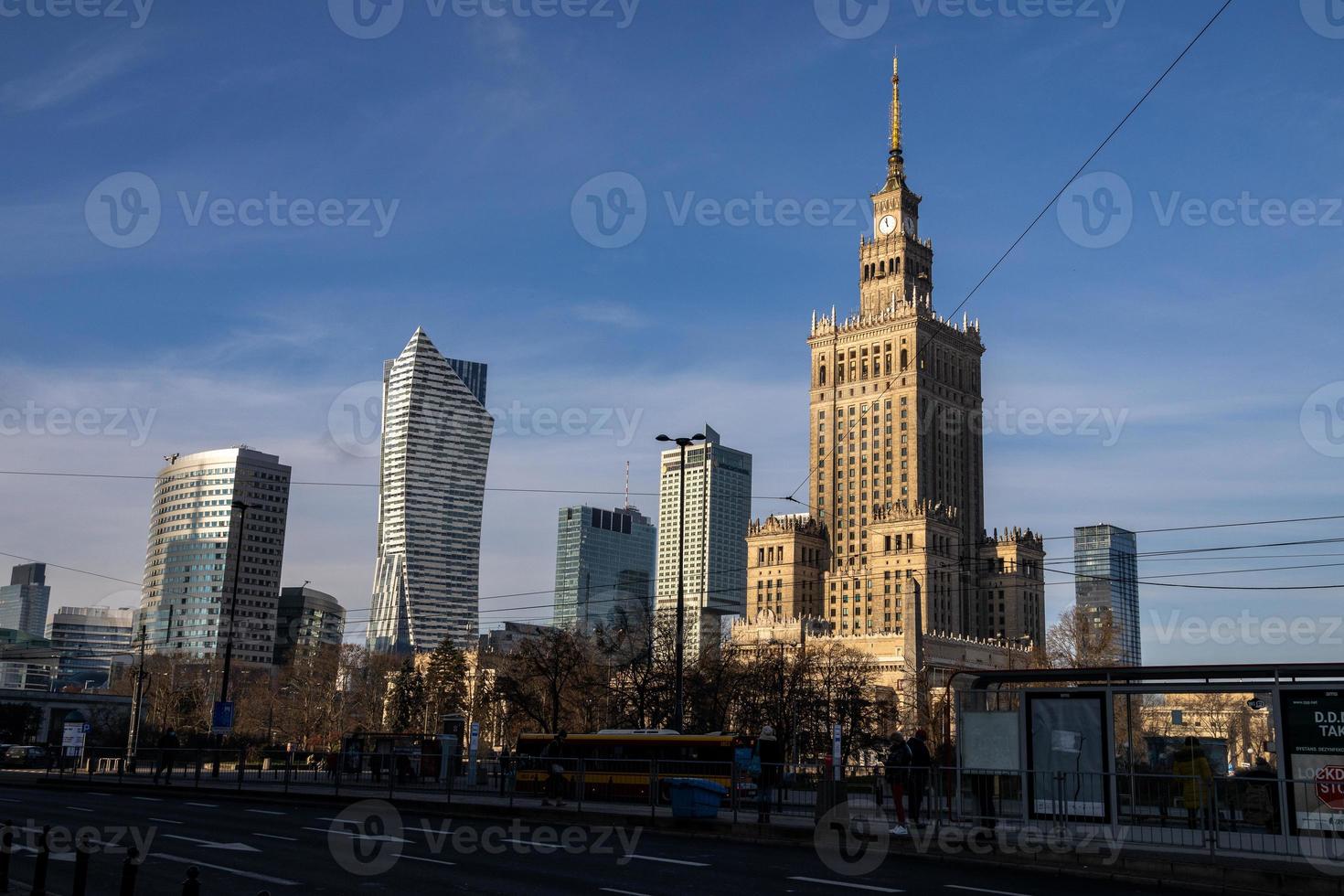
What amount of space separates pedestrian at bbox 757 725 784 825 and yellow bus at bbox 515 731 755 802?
108 cm

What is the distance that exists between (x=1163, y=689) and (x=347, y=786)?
2572 centimetres

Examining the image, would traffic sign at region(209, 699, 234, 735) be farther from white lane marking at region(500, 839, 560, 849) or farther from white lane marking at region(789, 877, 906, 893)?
white lane marking at region(789, 877, 906, 893)

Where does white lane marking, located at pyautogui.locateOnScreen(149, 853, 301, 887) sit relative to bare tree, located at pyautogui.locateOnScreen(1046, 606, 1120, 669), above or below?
below

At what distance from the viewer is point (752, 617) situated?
6658 inches

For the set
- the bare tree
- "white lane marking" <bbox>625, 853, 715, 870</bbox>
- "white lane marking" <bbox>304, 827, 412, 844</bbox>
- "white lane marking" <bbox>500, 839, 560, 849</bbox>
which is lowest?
"white lane marking" <bbox>304, 827, 412, 844</bbox>

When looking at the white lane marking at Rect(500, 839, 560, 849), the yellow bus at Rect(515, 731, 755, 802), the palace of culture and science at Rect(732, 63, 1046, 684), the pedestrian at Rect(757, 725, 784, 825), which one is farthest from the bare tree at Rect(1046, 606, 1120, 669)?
the palace of culture and science at Rect(732, 63, 1046, 684)

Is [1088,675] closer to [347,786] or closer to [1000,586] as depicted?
[347,786]

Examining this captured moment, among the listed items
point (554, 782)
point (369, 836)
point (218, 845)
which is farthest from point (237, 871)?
point (554, 782)

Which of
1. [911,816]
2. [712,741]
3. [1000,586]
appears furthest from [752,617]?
[911,816]

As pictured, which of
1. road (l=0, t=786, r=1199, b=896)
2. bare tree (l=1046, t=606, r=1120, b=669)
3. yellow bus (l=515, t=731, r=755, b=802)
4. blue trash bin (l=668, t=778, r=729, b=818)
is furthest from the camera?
bare tree (l=1046, t=606, r=1120, b=669)

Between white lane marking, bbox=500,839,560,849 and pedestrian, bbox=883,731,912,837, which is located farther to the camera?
pedestrian, bbox=883,731,912,837

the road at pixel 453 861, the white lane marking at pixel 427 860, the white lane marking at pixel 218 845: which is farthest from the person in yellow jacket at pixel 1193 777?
the white lane marking at pixel 218 845

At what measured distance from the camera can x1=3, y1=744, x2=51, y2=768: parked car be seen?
63.6 m

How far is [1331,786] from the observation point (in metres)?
19.7
